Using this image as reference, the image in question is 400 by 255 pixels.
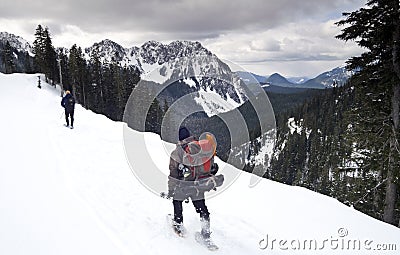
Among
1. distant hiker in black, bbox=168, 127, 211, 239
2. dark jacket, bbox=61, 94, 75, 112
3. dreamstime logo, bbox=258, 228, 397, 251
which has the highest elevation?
dark jacket, bbox=61, 94, 75, 112

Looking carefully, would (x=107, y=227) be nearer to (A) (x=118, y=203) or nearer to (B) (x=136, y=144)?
(A) (x=118, y=203)

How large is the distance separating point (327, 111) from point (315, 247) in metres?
115

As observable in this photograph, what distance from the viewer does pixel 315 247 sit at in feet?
20.3

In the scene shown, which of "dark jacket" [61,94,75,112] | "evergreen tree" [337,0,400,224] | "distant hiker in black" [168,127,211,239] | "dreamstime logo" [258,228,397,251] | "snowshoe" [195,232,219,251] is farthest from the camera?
"dark jacket" [61,94,75,112]

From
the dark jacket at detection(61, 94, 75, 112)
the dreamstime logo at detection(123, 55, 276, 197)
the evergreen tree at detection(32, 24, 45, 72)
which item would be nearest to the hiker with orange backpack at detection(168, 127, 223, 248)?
the dreamstime logo at detection(123, 55, 276, 197)

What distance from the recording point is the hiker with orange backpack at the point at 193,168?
5.11 meters

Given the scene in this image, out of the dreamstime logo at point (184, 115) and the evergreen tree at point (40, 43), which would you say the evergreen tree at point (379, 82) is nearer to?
the dreamstime logo at point (184, 115)

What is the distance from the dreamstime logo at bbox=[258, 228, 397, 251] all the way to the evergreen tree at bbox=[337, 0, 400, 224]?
5902mm

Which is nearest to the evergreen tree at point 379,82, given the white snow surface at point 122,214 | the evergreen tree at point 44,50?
the white snow surface at point 122,214

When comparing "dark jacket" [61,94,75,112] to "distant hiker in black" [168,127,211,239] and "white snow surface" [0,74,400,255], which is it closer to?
"white snow surface" [0,74,400,255]

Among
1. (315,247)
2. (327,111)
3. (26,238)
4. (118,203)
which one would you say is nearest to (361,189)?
(315,247)

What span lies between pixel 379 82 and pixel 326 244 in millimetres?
8316

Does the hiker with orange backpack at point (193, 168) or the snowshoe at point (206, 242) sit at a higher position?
the hiker with orange backpack at point (193, 168)

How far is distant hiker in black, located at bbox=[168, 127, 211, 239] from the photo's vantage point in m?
5.20
